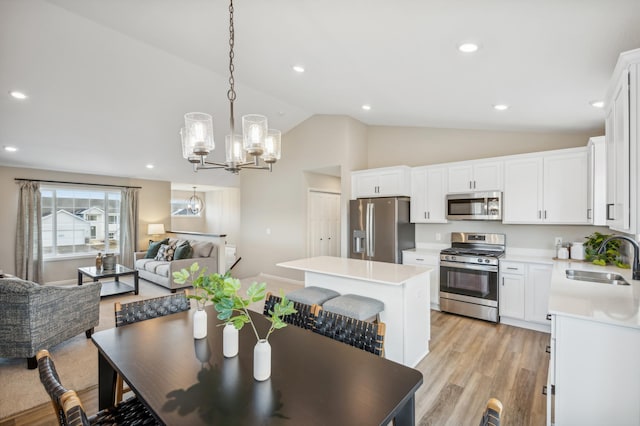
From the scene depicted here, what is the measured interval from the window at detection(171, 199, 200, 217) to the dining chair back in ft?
28.8

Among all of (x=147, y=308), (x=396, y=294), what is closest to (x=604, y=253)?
(x=396, y=294)

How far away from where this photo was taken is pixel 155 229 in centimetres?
754

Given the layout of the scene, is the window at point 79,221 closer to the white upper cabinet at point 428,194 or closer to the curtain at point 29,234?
the curtain at point 29,234

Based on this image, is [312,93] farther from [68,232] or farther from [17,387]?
[68,232]

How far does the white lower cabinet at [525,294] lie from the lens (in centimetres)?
356

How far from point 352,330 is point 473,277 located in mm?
2888

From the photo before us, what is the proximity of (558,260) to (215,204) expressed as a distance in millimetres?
9029

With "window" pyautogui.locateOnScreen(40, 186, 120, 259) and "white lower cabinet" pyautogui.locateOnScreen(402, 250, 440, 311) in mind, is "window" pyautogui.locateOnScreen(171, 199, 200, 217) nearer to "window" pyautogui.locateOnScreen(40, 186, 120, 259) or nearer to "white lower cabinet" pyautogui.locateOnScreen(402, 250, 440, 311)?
"window" pyautogui.locateOnScreen(40, 186, 120, 259)

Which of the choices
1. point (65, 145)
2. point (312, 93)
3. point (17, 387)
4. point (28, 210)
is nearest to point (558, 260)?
point (312, 93)

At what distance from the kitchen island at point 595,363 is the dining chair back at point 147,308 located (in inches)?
91.7

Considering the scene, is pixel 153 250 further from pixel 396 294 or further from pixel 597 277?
pixel 597 277

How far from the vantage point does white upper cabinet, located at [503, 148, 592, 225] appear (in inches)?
136

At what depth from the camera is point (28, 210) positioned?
5953 mm

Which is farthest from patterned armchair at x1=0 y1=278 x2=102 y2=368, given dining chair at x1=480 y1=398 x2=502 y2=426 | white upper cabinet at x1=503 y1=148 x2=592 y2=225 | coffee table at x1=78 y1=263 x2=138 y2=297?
white upper cabinet at x1=503 y1=148 x2=592 y2=225
